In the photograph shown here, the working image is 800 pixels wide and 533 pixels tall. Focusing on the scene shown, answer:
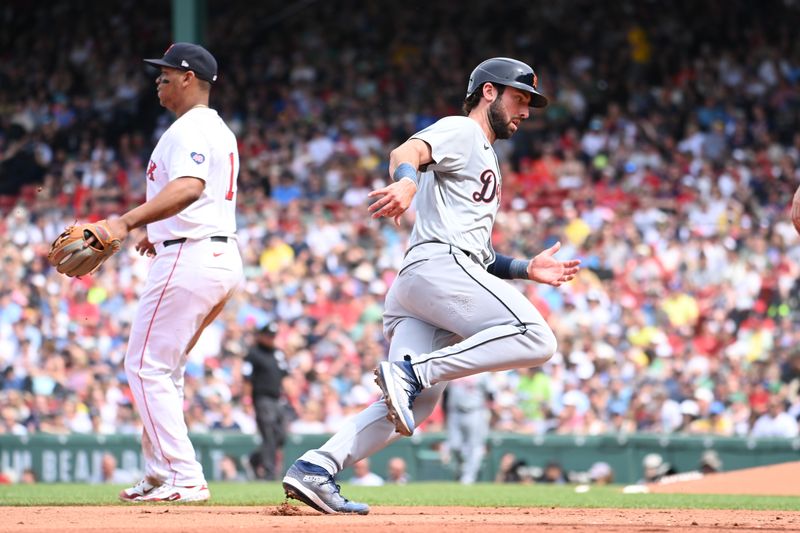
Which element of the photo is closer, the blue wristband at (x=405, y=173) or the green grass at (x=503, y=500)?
the blue wristband at (x=405, y=173)

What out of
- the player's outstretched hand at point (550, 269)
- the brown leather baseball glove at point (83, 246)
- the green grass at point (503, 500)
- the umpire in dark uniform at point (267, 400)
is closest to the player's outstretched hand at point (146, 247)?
the brown leather baseball glove at point (83, 246)

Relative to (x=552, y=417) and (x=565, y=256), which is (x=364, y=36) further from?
(x=552, y=417)

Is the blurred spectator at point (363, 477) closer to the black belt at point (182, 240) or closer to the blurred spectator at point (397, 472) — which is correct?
the blurred spectator at point (397, 472)

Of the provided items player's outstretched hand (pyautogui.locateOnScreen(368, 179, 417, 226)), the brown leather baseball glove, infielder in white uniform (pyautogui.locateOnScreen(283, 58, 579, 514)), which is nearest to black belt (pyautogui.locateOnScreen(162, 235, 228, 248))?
the brown leather baseball glove

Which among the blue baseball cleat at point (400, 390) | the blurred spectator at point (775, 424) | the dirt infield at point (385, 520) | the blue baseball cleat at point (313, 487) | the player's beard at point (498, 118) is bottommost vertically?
the blurred spectator at point (775, 424)

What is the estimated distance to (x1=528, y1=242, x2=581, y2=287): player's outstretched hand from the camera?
5297 mm

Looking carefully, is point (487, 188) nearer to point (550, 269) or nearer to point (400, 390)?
point (550, 269)

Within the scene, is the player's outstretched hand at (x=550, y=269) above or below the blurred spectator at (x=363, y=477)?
above

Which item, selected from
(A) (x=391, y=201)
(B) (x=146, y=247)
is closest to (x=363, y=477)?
(B) (x=146, y=247)

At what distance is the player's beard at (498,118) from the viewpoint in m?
5.36

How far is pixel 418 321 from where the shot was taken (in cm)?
521

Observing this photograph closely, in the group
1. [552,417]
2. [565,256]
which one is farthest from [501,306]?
[565,256]

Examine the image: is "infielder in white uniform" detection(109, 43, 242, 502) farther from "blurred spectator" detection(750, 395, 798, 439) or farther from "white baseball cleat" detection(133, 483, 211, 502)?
"blurred spectator" detection(750, 395, 798, 439)

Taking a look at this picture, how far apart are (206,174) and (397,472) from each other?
23.0 feet
